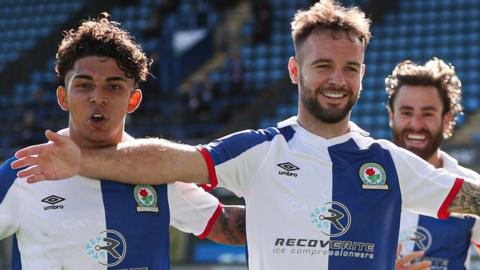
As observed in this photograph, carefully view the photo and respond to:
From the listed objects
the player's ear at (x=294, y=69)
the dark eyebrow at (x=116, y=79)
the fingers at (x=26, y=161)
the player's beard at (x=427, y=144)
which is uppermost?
the player's ear at (x=294, y=69)

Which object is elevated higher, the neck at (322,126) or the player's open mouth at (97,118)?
the player's open mouth at (97,118)

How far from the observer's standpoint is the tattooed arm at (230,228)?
4.27 meters

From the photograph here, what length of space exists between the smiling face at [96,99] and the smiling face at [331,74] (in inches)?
31.8

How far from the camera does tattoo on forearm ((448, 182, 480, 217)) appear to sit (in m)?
3.95

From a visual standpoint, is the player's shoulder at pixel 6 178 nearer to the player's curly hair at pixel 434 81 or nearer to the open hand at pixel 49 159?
the open hand at pixel 49 159

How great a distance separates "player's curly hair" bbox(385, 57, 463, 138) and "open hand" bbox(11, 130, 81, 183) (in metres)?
2.68

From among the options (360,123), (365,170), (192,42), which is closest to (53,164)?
(365,170)

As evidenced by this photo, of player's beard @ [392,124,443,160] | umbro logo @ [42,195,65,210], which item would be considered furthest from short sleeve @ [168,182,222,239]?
player's beard @ [392,124,443,160]

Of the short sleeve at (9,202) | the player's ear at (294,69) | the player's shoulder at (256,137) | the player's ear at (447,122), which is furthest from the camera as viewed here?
the player's ear at (447,122)

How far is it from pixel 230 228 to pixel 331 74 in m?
0.94

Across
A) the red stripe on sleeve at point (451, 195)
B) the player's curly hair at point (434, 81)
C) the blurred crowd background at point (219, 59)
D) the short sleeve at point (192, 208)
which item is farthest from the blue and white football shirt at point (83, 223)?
the blurred crowd background at point (219, 59)

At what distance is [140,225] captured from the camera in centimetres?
382

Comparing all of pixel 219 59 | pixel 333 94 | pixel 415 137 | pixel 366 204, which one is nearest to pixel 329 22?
pixel 333 94

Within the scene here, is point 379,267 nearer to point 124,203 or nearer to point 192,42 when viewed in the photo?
point 124,203
